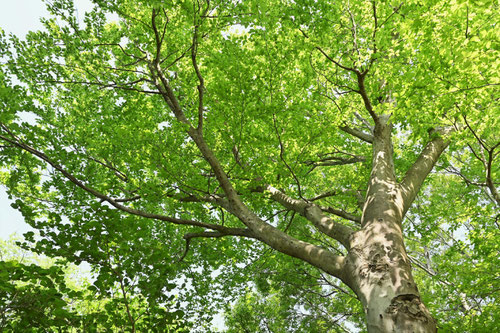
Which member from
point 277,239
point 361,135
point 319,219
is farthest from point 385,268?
point 361,135

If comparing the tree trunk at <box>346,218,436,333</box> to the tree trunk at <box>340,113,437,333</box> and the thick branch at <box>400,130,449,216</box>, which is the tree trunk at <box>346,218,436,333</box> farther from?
the thick branch at <box>400,130,449,216</box>

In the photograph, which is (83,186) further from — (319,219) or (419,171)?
(419,171)

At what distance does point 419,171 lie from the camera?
464cm

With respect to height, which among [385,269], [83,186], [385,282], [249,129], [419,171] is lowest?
[385,282]

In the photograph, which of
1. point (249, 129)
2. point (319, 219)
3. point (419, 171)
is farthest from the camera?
point (249, 129)

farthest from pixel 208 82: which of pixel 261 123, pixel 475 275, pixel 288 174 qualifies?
pixel 475 275

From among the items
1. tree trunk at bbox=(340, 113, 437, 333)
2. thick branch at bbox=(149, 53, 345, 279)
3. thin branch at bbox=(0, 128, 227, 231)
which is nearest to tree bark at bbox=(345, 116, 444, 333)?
tree trunk at bbox=(340, 113, 437, 333)

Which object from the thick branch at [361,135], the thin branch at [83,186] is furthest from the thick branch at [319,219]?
the thick branch at [361,135]

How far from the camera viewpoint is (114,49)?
21.7 feet

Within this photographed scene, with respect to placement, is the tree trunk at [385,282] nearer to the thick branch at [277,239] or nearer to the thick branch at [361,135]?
the thick branch at [277,239]

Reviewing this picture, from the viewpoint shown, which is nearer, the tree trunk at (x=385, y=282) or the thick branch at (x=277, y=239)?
the tree trunk at (x=385, y=282)

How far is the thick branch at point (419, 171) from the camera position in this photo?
420 centimetres

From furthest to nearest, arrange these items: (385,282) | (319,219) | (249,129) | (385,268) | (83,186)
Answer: (249,129), (319,219), (83,186), (385,268), (385,282)

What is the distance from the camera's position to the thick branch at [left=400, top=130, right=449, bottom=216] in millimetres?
4204
